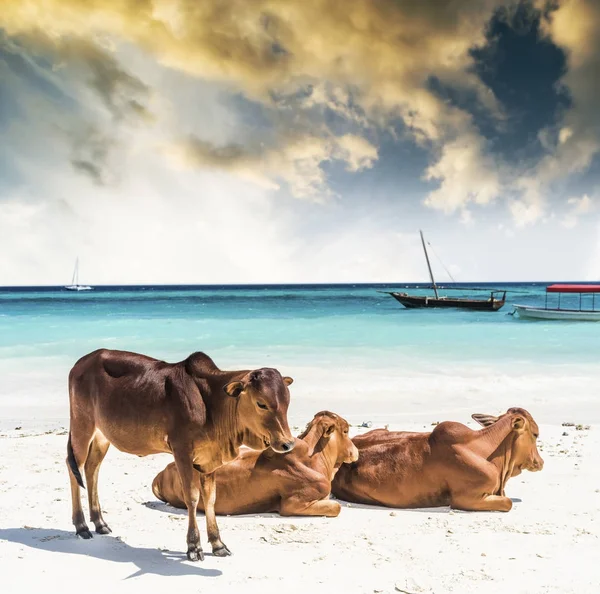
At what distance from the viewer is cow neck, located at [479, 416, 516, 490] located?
19.3ft

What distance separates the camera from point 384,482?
19.4 feet

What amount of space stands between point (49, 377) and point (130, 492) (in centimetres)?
1345

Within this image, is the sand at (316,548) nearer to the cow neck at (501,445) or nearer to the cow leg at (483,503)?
the cow leg at (483,503)

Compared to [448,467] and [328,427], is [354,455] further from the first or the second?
[448,467]

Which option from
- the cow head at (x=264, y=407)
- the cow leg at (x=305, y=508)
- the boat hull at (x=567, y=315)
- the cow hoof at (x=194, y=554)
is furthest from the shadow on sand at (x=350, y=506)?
the boat hull at (x=567, y=315)

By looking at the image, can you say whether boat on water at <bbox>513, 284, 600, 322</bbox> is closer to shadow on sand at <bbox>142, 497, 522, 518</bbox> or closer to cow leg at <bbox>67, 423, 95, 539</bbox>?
shadow on sand at <bbox>142, 497, 522, 518</bbox>

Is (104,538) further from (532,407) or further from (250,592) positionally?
(532,407)

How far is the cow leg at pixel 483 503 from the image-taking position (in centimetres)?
575

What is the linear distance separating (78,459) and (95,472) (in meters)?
0.23

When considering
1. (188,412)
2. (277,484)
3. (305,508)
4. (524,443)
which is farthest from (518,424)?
(188,412)

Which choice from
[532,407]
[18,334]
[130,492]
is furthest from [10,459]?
[18,334]

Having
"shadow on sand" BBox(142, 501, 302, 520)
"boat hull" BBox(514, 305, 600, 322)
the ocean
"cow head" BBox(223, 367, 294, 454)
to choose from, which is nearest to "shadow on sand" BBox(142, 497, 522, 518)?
"shadow on sand" BBox(142, 501, 302, 520)

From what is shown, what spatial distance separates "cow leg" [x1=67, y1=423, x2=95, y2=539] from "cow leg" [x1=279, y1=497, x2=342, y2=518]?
159 cm

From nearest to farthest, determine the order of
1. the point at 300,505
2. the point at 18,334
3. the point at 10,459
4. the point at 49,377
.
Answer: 1. the point at 300,505
2. the point at 10,459
3. the point at 49,377
4. the point at 18,334
